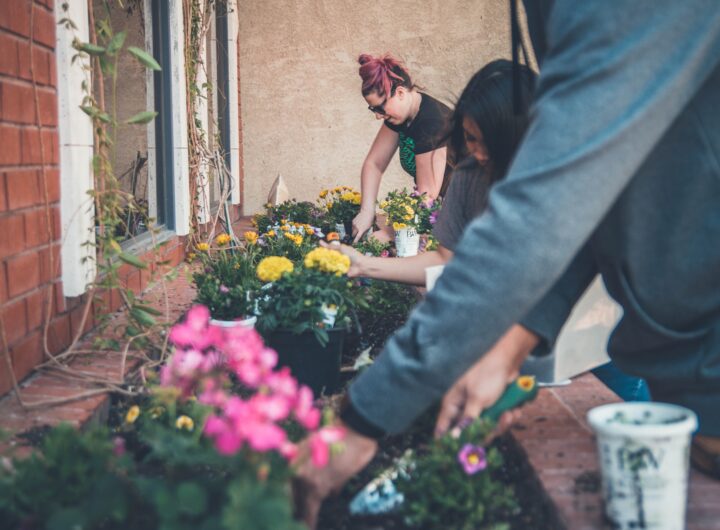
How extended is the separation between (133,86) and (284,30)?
1916 mm

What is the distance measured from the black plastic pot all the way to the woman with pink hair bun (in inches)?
76.9

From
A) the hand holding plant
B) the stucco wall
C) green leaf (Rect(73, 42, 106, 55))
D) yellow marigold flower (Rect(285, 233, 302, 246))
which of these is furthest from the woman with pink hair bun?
the stucco wall

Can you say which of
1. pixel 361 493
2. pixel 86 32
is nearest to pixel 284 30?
pixel 86 32

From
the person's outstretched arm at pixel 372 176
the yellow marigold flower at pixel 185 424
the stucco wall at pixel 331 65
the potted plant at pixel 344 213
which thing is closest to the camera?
the yellow marigold flower at pixel 185 424

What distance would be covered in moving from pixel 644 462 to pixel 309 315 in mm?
1352

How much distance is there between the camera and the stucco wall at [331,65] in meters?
7.96

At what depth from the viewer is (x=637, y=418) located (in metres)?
1.41

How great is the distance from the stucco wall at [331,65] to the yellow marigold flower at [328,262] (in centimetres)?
564

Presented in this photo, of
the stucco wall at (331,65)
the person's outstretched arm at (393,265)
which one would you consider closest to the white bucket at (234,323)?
the person's outstretched arm at (393,265)

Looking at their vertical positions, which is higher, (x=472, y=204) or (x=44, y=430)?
(x=472, y=204)

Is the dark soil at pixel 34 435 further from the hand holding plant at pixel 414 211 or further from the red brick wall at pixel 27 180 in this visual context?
the hand holding plant at pixel 414 211

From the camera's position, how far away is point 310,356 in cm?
248

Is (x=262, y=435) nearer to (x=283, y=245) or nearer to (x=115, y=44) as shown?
(x=115, y=44)

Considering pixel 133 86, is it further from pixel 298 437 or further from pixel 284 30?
pixel 298 437
